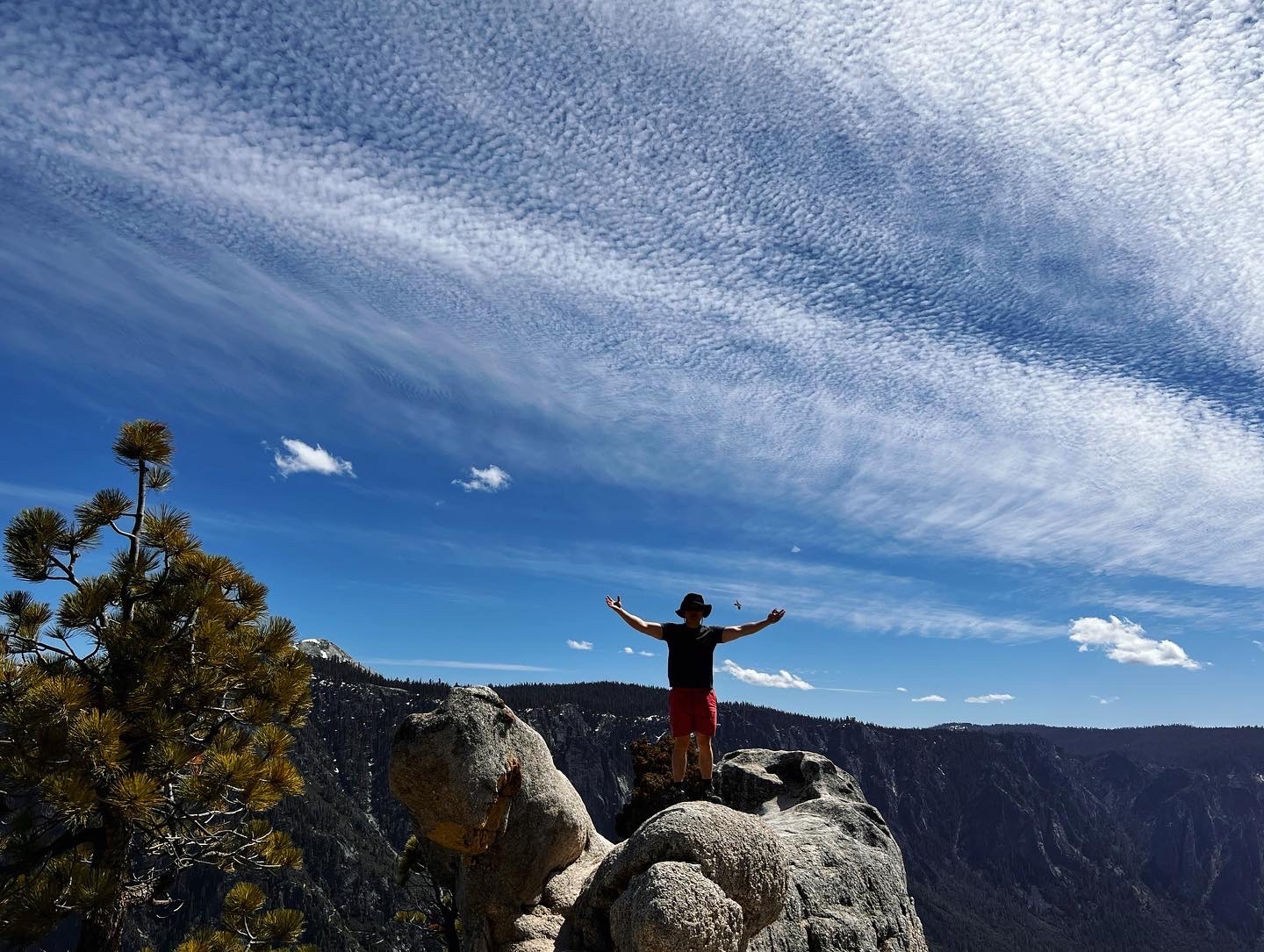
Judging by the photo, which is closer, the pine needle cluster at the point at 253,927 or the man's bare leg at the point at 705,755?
the man's bare leg at the point at 705,755

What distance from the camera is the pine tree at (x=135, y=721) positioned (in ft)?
36.0

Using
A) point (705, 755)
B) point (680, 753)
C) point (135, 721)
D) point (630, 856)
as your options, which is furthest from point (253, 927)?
point (630, 856)

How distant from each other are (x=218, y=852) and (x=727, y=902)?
9737 millimetres

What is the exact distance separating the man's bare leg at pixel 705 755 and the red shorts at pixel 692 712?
0.09 m

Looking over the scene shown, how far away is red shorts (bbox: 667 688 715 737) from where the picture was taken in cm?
1086

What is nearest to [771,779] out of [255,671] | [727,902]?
[727,902]

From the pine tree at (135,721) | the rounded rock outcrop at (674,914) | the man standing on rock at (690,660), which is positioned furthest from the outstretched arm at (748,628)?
the pine tree at (135,721)

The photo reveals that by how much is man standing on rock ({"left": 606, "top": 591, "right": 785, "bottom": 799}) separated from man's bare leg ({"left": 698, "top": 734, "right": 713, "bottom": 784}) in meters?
0.02

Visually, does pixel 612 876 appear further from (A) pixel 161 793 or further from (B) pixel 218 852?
(B) pixel 218 852

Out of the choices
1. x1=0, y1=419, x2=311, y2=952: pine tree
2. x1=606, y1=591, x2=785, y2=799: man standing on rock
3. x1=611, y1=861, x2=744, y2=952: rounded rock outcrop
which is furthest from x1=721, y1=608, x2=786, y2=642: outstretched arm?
x1=0, y1=419, x2=311, y2=952: pine tree

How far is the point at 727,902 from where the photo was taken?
8234 millimetres

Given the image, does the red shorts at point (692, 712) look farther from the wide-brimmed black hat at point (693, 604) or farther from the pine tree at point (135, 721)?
the pine tree at point (135, 721)

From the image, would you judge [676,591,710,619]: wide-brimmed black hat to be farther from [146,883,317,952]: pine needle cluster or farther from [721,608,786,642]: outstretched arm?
[146,883,317,952]: pine needle cluster

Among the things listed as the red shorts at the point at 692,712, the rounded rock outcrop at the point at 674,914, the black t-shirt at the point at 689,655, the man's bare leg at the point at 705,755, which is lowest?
the rounded rock outcrop at the point at 674,914
